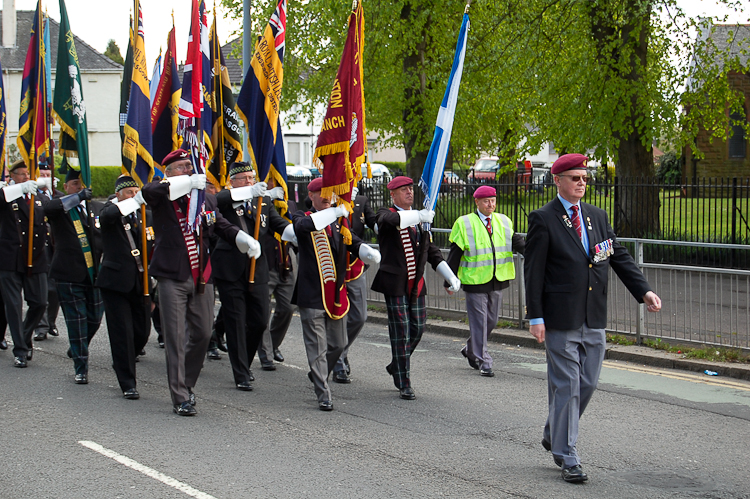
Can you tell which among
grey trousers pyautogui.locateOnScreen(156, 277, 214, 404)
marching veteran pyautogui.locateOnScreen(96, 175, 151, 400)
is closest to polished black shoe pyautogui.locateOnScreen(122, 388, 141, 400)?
marching veteran pyautogui.locateOnScreen(96, 175, 151, 400)

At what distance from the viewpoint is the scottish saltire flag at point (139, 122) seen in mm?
8070

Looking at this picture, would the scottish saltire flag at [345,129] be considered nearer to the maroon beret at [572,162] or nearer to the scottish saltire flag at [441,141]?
the scottish saltire flag at [441,141]

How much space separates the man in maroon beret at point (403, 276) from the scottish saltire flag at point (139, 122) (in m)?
2.27

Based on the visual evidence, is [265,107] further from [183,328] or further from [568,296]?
[568,296]

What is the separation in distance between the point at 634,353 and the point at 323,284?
403 cm

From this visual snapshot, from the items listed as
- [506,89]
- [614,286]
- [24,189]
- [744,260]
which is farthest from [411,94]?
[24,189]

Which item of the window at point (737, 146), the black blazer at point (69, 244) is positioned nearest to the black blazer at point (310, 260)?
the black blazer at point (69, 244)

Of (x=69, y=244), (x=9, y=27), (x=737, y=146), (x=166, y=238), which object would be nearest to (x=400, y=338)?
(x=166, y=238)

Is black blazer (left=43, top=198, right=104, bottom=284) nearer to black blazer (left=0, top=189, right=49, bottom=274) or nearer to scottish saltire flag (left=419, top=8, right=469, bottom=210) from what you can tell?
black blazer (left=0, top=189, right=49, bottom=274)

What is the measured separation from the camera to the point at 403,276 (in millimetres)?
7727

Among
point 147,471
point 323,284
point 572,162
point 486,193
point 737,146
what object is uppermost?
point 737,146

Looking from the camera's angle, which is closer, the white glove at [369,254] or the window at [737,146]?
the white glove at [369,254]

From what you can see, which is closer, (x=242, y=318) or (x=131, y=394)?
(x=131, y=394)

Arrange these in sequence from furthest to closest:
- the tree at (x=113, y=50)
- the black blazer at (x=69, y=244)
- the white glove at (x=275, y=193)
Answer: the tree at (x=113, y=50), the black blazer at (x=69, y=244), the white glove at (x=275, y=193)
